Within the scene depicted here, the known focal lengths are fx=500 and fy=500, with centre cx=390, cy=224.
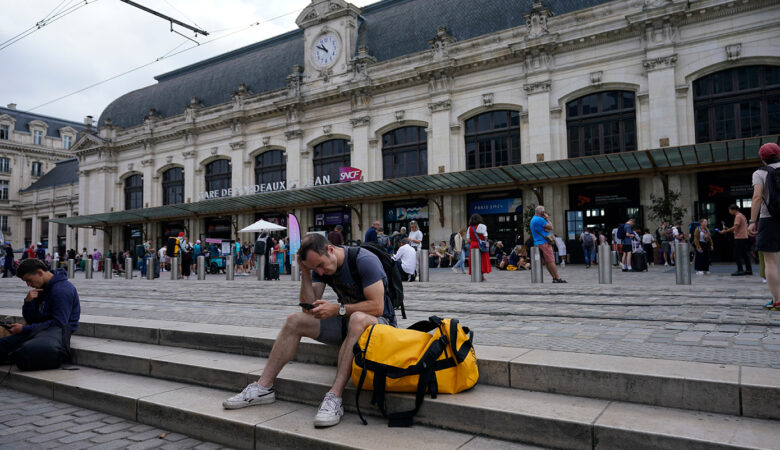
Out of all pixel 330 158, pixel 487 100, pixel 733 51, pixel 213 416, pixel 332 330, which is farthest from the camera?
pixel 330 158

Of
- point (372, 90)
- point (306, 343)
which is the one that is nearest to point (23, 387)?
point (306, 343)

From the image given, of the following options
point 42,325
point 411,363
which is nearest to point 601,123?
point 411,363

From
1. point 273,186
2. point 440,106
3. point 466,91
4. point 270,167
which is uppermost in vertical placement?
point 466,91

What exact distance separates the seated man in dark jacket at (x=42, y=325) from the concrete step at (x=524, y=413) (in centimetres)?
174

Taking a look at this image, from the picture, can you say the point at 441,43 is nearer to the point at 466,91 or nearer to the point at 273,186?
the point at 466,91

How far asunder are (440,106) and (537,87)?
4.92 meters

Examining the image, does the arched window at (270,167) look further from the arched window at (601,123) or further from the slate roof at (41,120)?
the slate roof at (41,120)

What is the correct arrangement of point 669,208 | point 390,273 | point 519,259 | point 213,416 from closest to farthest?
point 213,416
point 390,273
point 669,208
point 519,259

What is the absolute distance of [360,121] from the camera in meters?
28.1

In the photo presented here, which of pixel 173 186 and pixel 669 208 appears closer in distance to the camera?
pixel 669 208

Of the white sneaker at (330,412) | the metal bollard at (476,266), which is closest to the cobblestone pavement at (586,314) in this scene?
the metal bollard at (476,266)

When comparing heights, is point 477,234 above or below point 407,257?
above

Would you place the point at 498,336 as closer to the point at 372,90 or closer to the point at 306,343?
the point at 306,343

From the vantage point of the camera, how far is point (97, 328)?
6.32 m
